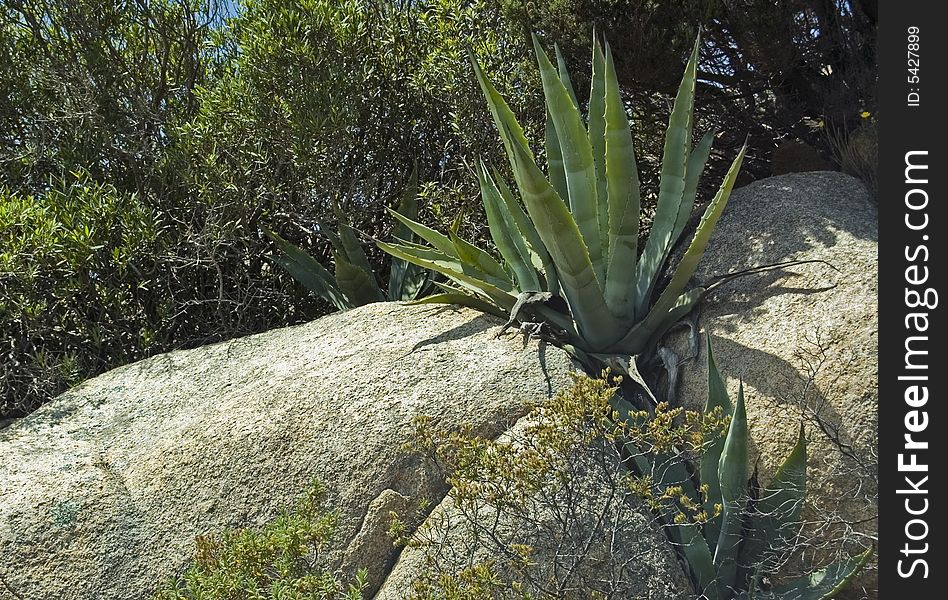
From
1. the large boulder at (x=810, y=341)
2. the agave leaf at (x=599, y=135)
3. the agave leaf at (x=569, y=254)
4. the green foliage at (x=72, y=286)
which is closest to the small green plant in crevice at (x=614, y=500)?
the large boulder at (x=810, y=341)

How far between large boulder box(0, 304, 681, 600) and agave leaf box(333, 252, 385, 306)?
88 cm

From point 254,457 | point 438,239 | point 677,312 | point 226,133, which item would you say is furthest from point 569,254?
point 226,133

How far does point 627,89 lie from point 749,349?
2288 millimetres

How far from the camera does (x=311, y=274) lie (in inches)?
210

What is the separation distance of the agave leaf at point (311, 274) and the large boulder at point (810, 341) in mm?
2081

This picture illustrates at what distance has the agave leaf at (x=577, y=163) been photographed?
12.9 feet

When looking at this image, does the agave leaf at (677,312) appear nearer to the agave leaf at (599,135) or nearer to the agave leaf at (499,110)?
the agave leaf at (599,135)

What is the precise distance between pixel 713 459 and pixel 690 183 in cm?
139

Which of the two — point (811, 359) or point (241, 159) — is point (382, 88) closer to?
point (241, 159)

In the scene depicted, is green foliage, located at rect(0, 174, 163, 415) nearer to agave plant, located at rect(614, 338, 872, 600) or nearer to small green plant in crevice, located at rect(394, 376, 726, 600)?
small green plant in crevice, located at rect(394, 376, 726, 600)

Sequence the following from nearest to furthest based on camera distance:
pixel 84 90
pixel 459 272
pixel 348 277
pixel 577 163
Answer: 1. pixel 577 163
2. pixel 459 272
3. pixel 348 277
4. pixel 84 90

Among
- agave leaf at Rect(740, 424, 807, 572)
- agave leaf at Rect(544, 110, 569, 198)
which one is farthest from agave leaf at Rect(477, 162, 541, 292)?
agave leaf at Rect(740, 424, 807, 572)

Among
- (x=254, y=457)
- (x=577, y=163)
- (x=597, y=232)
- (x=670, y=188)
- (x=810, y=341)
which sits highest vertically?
(x=577, y=163)

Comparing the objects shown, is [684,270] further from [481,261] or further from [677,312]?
[481,261]
